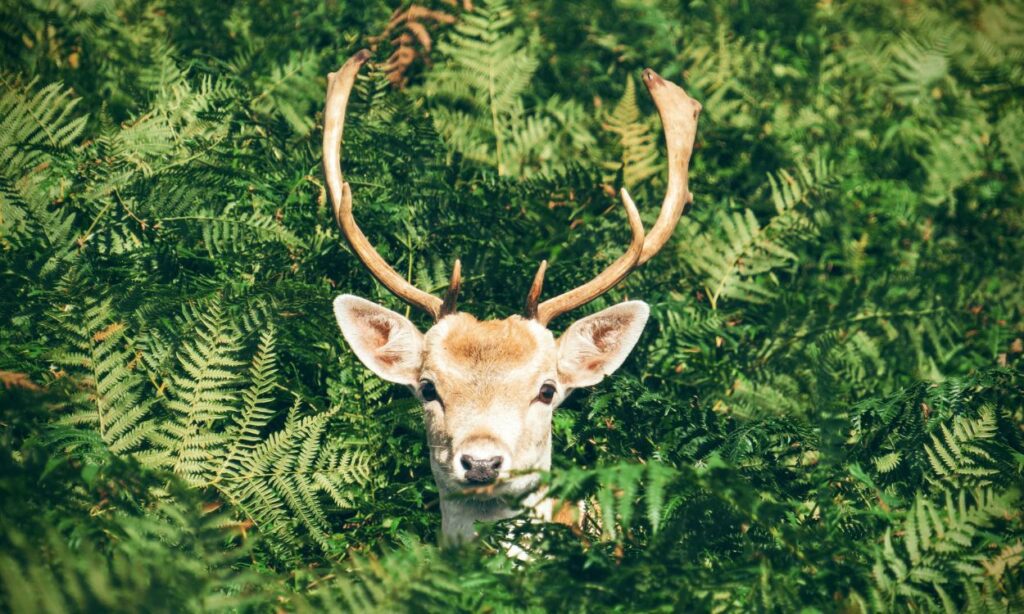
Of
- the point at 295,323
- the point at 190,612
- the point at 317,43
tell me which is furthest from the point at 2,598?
the point at 317,43

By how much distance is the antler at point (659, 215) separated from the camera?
207 inches

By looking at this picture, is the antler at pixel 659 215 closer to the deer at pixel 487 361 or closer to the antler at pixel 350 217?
the deer at pixel 487 361

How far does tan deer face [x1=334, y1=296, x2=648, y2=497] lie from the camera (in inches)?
182

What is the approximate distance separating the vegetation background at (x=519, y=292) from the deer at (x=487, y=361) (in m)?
0.24

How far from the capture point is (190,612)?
316 cm

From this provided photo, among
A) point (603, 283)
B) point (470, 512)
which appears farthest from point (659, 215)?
point (470, 512)

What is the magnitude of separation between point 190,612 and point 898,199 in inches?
234

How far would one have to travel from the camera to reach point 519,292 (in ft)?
20.4

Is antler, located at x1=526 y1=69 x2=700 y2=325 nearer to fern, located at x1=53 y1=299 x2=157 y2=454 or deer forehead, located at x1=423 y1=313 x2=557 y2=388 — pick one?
A: deer forehead, located at x1=423 y1=313 x2=557 y2=388

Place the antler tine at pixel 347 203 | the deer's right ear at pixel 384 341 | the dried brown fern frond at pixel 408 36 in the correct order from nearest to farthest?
the deer's right ear at pixel 384 341, the antler tine at pixel 347 203, the dried brown fern frond at pixel 408 36

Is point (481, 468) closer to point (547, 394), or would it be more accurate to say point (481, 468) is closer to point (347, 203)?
point (547, 394)

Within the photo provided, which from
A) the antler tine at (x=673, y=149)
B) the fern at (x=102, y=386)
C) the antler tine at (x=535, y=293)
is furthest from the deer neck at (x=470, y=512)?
the antler tine at (x=673, y=149)

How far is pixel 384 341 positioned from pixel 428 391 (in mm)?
433

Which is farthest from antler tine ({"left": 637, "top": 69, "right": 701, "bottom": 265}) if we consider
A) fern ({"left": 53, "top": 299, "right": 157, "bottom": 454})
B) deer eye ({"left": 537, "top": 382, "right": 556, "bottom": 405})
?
fern ({"left": 53, "top": 299, "right": 157, "bottom": 454})
